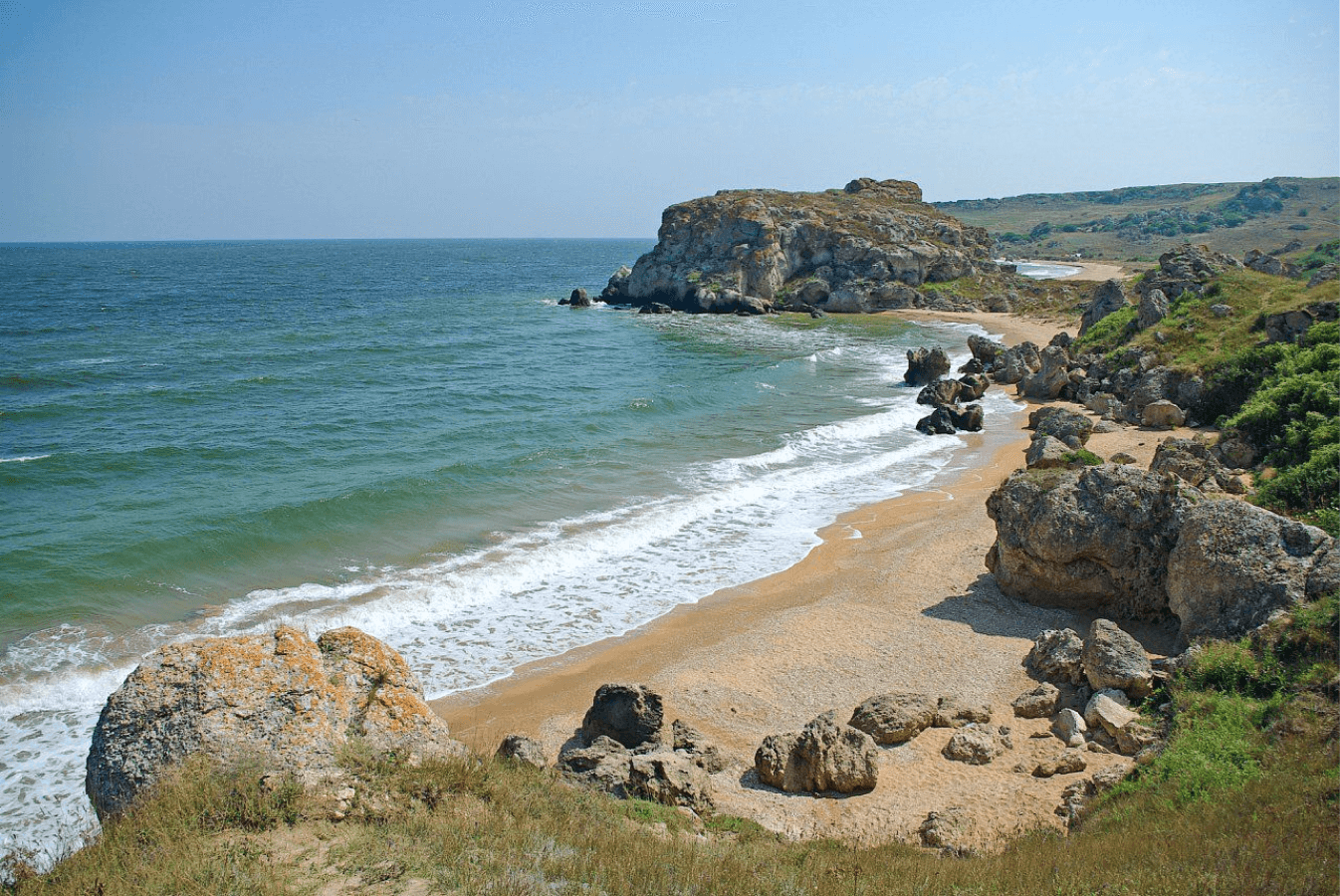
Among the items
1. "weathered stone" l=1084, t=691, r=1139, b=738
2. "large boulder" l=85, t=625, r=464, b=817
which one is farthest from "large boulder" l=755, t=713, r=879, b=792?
"large boulder" l=85, t=625, r=464, b=817

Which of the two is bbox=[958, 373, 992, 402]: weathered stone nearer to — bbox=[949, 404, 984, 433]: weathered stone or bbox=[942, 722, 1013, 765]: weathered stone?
bbox=[949, 404, 984, 433]: weathered stone

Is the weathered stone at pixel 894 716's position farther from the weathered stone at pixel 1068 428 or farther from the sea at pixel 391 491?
the weathered stone at pixel 1068 428

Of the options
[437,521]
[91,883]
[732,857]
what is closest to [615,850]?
[732,857]

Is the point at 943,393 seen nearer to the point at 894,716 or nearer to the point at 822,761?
the point at 894,716

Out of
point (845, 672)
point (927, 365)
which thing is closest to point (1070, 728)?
point (845, 672)

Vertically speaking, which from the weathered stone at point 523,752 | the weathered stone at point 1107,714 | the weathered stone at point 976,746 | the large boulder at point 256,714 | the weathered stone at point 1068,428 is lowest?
the weathered stone at point 976,746

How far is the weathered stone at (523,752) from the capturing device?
9.51 m

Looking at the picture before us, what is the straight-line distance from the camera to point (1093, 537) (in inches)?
536

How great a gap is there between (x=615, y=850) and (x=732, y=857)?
99 cm

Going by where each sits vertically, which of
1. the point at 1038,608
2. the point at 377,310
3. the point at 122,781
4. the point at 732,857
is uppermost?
the point at 377,310

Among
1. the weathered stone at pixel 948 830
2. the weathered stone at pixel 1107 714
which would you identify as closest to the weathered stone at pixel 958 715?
the weathered stone at pixel 1107 714

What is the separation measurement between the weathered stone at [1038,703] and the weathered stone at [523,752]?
6457 millimetres

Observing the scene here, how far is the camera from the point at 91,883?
18.3ft

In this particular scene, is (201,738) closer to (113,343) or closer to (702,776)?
(702,776)
